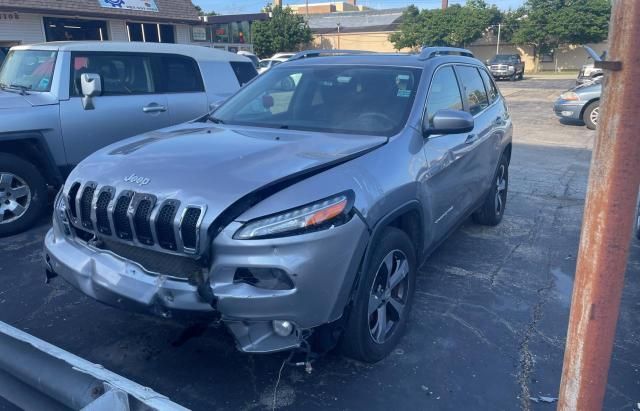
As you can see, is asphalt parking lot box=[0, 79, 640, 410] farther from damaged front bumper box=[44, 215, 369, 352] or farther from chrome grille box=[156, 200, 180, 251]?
chrome grille box=[156, 200, 180, 251]

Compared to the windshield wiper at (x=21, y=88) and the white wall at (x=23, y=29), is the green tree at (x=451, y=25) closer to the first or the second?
the white wall at (x=23, y=29)

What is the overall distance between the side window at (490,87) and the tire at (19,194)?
462cm

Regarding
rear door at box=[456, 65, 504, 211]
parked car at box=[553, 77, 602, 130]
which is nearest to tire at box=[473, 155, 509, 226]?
rear door at box=[456, 65, 504, 211]

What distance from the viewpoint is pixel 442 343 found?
11.2ft

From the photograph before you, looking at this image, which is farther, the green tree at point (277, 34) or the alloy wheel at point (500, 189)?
the green tree at point (277, 34)

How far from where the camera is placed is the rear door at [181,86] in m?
6.48

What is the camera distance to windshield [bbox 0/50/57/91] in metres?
5.64

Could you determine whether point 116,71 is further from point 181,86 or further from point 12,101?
point 12,101

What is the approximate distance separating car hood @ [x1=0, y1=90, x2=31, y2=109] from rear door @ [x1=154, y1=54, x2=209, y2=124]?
158 cm

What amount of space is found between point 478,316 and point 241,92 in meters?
2.56

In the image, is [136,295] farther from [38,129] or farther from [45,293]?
[38,129]

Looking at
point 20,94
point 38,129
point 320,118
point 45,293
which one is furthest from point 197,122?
point 20,94

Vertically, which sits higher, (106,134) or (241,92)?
(241,92)

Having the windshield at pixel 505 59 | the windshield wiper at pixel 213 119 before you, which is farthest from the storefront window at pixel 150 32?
the windshield wiper at pixel 213 119
